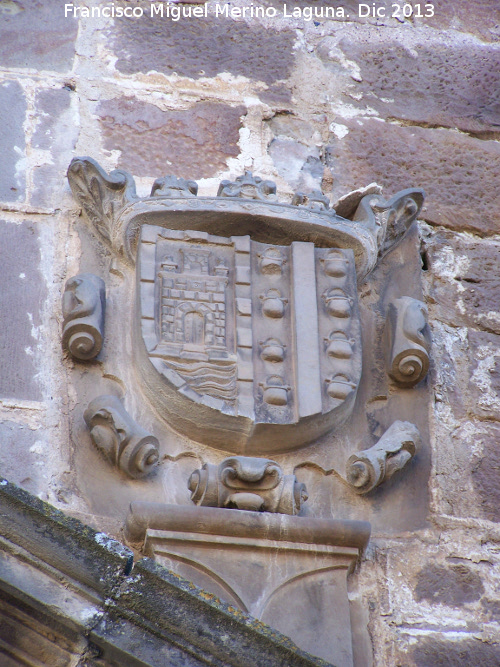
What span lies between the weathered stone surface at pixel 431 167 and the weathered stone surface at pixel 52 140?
733 mm

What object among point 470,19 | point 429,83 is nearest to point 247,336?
point 429,83

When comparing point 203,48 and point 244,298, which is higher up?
point 203,48

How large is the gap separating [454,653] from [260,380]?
2.36 ft

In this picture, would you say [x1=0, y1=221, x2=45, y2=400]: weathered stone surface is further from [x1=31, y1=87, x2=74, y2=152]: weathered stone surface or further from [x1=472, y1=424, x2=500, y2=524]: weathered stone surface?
[x1=472, y1=424, x2=500, y2=524]: weathered stone surface

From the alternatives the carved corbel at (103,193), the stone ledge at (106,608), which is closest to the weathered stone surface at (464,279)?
the carved corbel at (103,193)

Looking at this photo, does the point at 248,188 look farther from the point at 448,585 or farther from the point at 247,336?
the point at 448,585

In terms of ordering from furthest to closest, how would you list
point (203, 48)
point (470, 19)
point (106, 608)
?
1. point (470, 19)
2. point (203, 48)
3. point (106, 608)

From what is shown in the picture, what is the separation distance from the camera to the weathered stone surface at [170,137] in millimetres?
3094

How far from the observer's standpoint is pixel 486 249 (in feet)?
10.4

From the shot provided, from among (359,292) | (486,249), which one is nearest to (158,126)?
(359,292)

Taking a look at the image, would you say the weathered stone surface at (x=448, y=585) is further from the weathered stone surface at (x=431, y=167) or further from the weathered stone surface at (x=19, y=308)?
the weathered stone surface at (x=431, y=167)

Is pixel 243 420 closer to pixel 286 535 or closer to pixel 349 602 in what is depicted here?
pixel 286 535

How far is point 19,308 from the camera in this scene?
107 inches

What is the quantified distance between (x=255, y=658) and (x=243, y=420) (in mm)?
671
